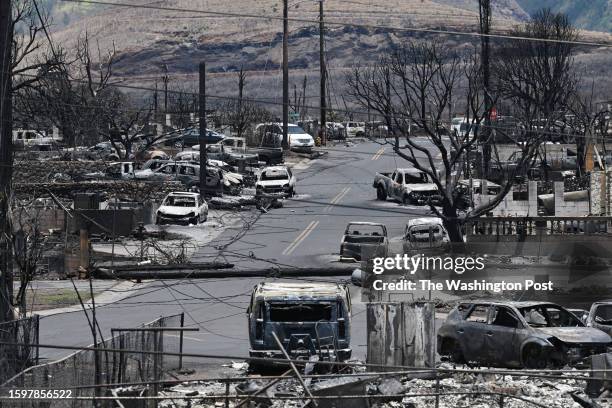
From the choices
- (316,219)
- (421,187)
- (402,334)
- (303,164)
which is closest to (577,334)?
(402,334)

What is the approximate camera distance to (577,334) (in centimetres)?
2373

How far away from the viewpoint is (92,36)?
193750mm

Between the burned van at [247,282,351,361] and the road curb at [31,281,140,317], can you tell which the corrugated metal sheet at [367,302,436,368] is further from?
the road curb at [31,281,140,317]

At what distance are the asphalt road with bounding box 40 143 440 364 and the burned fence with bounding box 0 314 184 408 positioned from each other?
15.6ft

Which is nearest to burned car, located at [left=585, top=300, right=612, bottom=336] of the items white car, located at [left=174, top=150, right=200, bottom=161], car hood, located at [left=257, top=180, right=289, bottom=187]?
car hood, located at [left=257, top=180, right=289, bottom=187]

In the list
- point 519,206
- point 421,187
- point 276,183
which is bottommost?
point 276,183

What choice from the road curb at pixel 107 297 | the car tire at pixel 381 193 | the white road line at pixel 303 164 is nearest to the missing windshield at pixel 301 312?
the road curb at pixel 107 297

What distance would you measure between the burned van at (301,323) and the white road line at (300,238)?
1912 cm

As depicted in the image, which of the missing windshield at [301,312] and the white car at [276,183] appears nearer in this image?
the missing windshield at [301,312]

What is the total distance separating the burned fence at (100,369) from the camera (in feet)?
57.0

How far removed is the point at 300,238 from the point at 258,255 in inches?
176

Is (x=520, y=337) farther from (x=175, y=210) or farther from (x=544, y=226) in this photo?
(x=175, y=210)

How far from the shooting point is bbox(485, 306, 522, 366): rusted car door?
24.3 m

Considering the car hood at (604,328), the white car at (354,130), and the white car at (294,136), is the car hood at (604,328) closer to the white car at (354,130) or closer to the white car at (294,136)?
the white car at (294,136)
